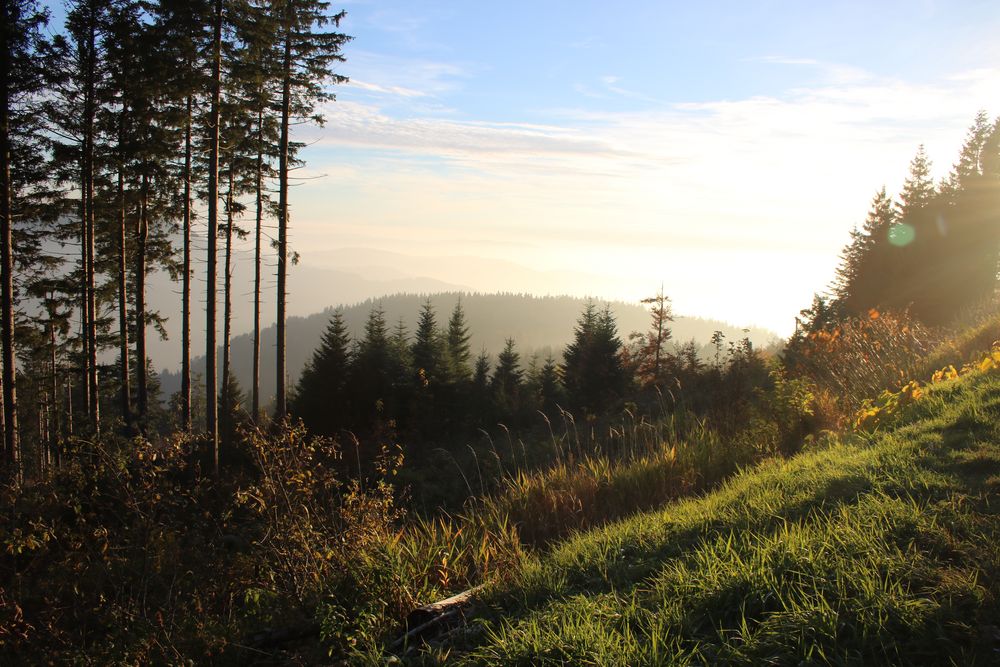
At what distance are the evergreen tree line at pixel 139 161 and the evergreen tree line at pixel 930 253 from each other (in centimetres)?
2014

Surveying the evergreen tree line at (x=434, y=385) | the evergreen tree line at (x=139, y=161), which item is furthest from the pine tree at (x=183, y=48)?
the evergreen tree line at (x=434, y=385)

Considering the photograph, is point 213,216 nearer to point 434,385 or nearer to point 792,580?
point 792,580

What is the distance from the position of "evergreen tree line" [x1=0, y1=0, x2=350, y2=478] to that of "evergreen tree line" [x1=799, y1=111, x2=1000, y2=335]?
20.1m

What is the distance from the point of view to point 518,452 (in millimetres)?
16859

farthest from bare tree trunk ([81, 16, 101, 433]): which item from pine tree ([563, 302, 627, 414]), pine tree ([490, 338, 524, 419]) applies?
pine tree ([563, 302, 627, 414])

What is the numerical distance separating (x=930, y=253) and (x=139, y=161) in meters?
31.9

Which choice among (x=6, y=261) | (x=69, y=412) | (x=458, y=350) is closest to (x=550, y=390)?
(x=458, y=350)

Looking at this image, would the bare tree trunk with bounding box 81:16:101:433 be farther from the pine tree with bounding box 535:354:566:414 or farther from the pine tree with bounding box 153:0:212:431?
the pine tree with bounding box 535:354:566:414

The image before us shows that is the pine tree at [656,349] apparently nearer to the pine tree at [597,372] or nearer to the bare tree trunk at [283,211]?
the pine tree at [597,372]

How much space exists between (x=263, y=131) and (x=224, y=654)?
17.9 m

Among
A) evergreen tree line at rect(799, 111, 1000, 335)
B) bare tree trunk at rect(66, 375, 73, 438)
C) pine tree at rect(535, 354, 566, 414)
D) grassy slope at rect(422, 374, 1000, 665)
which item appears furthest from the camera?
pine tree at rect(535, 354, 566, 414)

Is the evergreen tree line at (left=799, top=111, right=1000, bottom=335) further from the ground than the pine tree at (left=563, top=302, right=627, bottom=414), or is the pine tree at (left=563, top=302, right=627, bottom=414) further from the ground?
the evergreen tree line at (left=799, top=111, right=1000, bottom=335)

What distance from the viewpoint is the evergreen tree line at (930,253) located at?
2397cm

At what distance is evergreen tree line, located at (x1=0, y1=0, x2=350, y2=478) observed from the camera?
13523 millimetres
